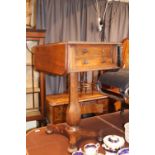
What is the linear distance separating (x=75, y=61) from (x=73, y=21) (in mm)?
2354

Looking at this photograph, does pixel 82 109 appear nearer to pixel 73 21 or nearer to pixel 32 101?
pixel 32 101

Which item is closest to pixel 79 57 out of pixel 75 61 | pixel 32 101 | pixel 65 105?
pixel 75 61

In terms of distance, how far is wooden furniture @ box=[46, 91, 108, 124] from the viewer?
9.36 feet

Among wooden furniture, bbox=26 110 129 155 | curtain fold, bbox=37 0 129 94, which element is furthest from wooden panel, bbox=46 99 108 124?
wooden furniture, bbox=26 110 129 155

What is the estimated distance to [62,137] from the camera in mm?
1311

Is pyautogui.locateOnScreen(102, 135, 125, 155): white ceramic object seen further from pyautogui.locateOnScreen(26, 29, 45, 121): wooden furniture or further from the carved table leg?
pyautogui.locateOnScreen(26, 29, 45, 121): wooden furniture
